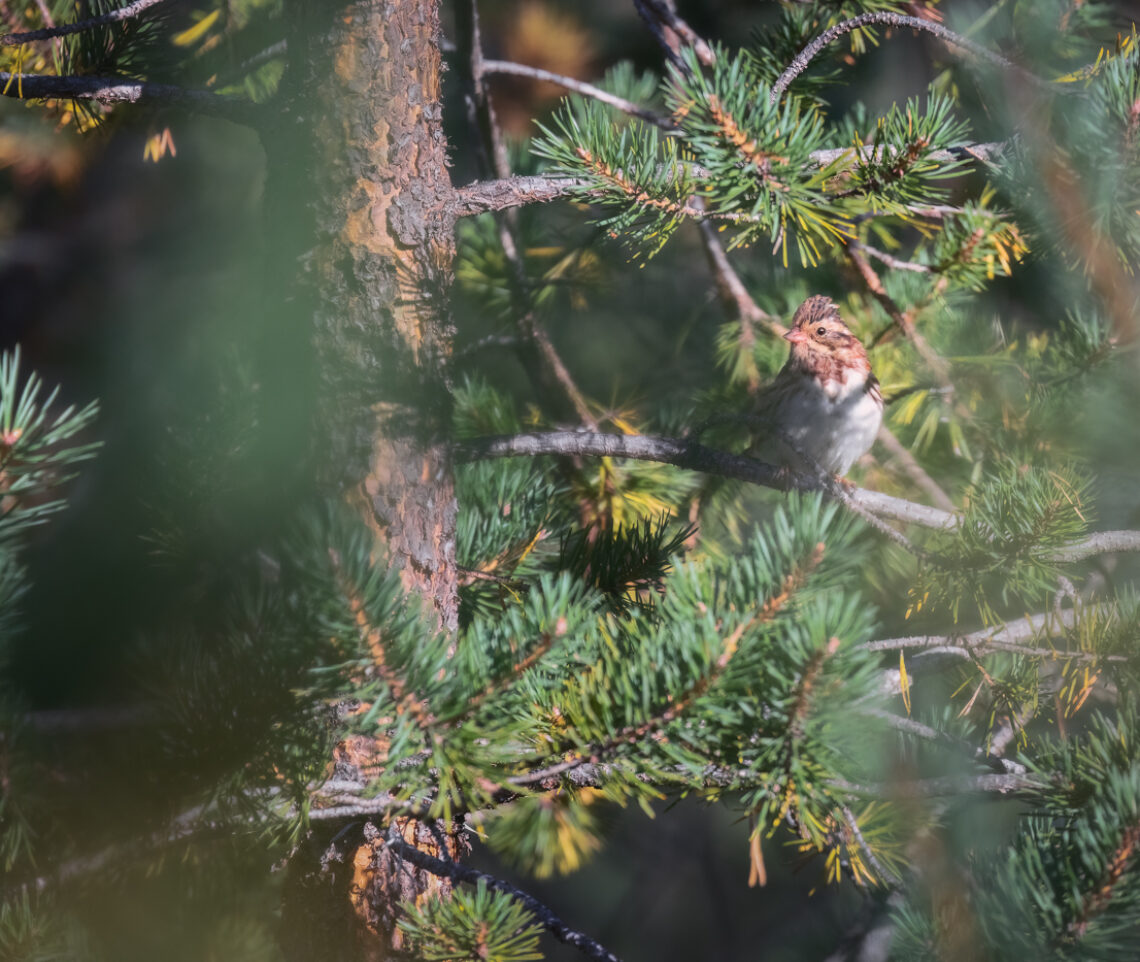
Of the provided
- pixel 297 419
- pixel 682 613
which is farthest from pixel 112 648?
pixel 682 613

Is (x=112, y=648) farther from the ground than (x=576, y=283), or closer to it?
closer to it

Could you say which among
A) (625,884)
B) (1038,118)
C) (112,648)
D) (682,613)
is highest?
(1038,118)

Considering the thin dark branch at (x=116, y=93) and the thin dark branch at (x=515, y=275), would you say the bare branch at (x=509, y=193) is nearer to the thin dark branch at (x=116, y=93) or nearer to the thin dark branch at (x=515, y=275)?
→ the thin dark branch at (x=116, y=93)

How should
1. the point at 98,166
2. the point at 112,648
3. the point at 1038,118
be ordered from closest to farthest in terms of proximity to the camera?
1. the point at 1038,118
2. the point at 112,648
3. the point at 98,166

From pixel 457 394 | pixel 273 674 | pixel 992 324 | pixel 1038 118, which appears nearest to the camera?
pixel 273 674

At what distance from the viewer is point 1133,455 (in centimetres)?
198

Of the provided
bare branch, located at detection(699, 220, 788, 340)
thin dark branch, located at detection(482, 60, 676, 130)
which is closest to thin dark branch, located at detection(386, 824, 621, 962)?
thin dark branch, located at detection(482, 60, 676, 130)

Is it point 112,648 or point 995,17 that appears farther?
point 995,17

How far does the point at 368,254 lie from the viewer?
1206 millimetres

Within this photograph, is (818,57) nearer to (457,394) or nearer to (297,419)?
(457,394)

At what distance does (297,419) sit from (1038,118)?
1.17 meters

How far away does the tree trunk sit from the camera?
1.19m

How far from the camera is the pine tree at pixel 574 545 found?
752 mm

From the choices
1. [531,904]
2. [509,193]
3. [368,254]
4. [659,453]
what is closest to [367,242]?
[368,254]
